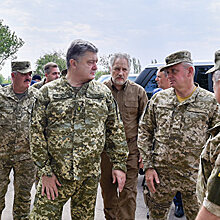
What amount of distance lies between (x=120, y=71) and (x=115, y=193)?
1.46 m

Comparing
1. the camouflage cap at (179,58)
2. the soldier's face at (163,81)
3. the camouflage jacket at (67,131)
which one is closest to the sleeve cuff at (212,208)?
the camouflage jacket at (67,131)

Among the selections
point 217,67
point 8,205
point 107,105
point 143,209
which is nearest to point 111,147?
point 107,105

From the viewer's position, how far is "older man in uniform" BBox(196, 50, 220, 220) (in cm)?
119

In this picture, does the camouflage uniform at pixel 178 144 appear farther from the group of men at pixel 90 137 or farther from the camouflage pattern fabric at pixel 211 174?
the camouflage pattern fabric at pixel 211 174

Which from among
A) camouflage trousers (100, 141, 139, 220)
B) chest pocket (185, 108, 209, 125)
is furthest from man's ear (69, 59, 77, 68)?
camouflage trousers (100, 141, 139, 220)

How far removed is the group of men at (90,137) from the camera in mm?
2295

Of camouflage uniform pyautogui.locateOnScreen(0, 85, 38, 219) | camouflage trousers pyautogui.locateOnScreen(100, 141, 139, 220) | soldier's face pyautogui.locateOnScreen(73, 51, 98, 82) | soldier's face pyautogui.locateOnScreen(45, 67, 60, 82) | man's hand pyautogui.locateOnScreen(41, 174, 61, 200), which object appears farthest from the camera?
soldier's face pyautogui.locateOnScreen(45, 67, 60, 82)

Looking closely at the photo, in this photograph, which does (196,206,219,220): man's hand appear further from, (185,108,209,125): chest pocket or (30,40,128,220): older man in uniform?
(185,108,209,125): chest pocket

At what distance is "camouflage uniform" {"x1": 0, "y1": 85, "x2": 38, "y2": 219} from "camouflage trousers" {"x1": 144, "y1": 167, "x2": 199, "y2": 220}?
1416mm

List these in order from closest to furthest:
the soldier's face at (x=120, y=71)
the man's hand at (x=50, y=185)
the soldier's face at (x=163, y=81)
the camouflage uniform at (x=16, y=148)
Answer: the man's hand at (x=50, y=185)
the camouflage uniform at (x=16, y=148)
the soldier's face at (x=120, y=71)
the soldier's face at (x=163, y=81)

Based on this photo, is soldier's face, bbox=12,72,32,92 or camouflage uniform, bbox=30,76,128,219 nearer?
camouflage uniform, bbox=30,76,128,219

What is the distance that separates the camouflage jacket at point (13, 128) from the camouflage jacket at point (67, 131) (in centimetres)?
107

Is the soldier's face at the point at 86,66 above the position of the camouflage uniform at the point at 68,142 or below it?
above

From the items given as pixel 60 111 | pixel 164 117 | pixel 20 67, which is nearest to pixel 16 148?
pixel 20 67
